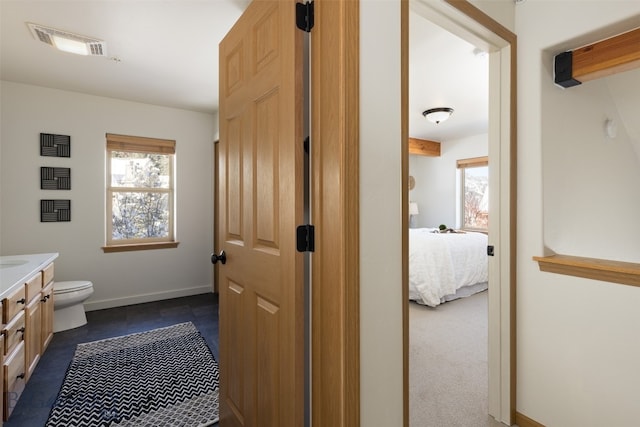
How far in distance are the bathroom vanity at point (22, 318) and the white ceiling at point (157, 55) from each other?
5.57 feet

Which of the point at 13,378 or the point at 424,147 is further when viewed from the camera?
the point at 424,147

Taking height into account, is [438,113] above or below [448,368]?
above

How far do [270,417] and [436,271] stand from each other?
2.99 m

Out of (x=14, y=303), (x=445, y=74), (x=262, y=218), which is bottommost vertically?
(x=14, y=303)

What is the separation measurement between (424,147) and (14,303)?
6215 mm

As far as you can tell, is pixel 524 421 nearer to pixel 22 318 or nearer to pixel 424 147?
pixel 22 318

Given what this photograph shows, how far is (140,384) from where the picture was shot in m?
2.21

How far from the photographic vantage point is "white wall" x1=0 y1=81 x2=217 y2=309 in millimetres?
3309

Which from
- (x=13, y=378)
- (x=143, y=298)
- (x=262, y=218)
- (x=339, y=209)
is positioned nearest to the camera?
(x=339, y=209)

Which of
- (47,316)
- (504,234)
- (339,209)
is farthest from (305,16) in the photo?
(47,316)

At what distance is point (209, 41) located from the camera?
246 centimetres

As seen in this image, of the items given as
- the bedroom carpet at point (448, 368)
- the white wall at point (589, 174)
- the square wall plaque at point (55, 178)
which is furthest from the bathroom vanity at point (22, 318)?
the white wall at point (589, 174)

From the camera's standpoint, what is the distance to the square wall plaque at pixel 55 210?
11.3 feet

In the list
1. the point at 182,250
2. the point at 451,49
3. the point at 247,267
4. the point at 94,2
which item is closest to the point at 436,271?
the point at 451,49
